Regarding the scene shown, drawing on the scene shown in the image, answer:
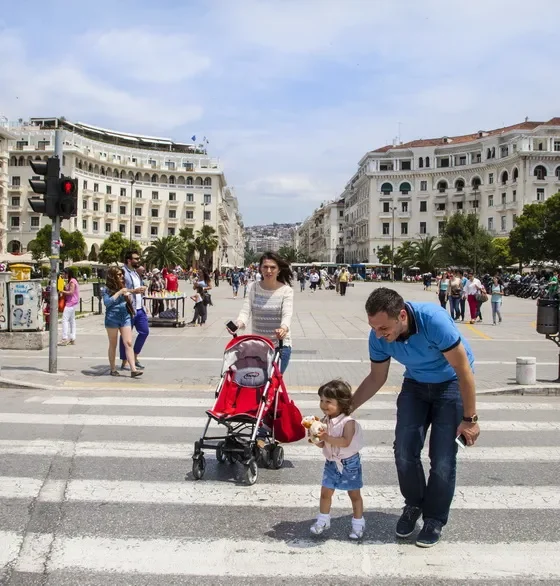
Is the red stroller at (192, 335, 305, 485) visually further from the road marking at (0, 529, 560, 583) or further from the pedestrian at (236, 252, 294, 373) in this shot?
the road marking at (0, 529, 560, 583)

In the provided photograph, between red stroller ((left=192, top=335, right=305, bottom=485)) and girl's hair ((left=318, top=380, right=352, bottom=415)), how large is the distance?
1335mm

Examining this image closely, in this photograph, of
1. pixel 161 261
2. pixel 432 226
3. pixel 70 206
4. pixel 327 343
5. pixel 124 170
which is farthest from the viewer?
pixel 124 170

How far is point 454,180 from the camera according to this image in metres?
99.6

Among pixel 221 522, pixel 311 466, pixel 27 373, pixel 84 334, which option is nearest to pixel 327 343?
pixel 84 334

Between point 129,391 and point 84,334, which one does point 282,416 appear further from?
point 84,334

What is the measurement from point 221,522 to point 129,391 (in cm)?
507

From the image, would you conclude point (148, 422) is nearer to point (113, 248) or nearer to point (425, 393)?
point (425, 393)

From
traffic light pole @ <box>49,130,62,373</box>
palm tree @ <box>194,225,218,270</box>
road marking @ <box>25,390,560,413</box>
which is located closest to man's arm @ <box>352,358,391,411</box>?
road marking @ <box>25,390,560,413</box>

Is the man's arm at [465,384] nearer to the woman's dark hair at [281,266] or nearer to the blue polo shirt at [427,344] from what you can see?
the blue polo shirt at [427,344]

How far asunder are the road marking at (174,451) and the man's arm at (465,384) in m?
2.21

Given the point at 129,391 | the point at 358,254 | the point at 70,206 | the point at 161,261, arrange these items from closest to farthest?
the point at 129,391, the point at 70,206, the point at 161,261, the point at 358,254

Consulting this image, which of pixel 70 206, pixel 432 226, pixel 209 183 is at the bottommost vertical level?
pixel 70 206

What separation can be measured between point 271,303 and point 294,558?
9.47 ft

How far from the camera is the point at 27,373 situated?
10.4 metres
